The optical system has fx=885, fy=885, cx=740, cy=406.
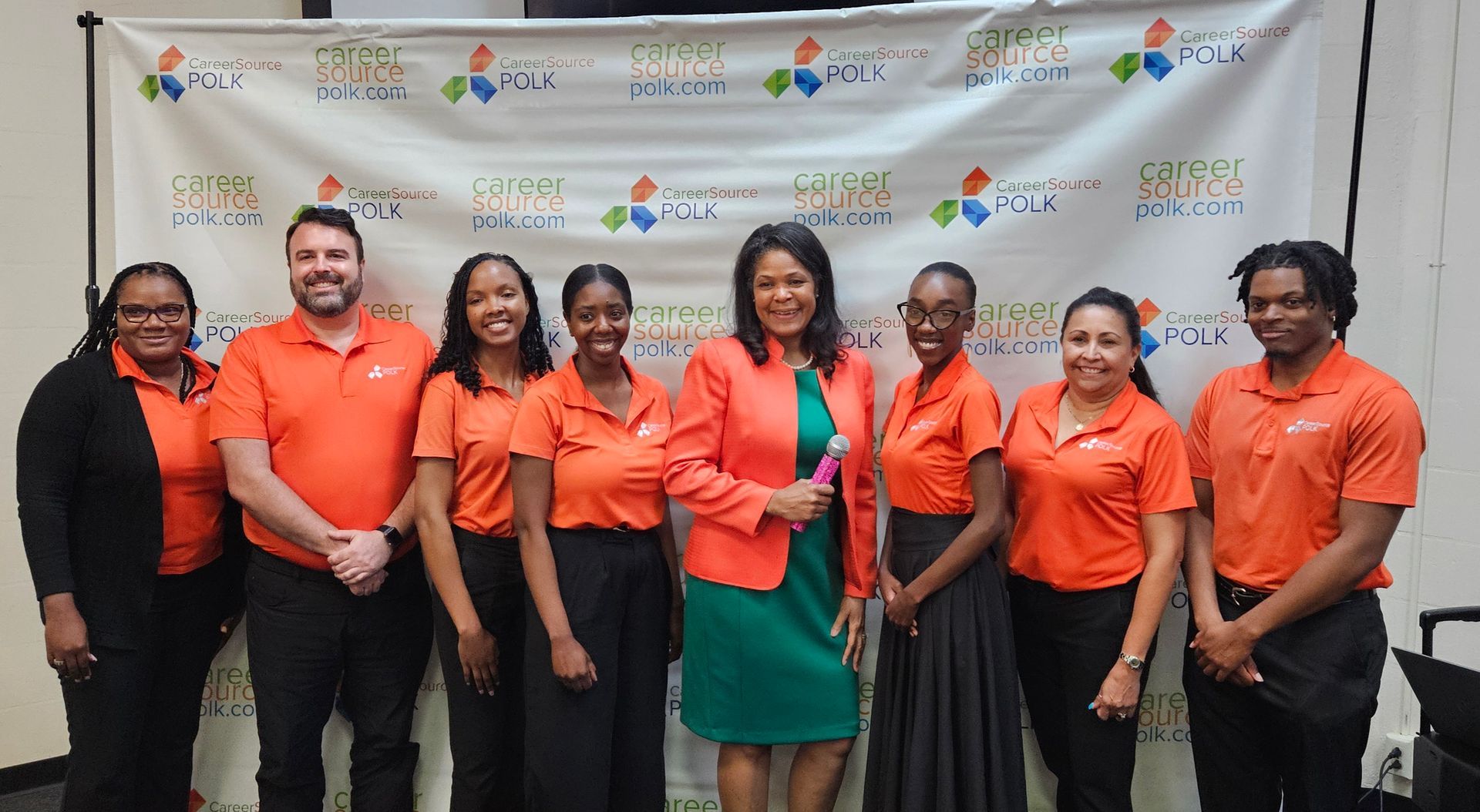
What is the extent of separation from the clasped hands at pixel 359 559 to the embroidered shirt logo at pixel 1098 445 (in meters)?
1.97

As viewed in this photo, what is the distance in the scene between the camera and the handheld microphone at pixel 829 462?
222 cm

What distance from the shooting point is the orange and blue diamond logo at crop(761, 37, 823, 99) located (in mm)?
2900

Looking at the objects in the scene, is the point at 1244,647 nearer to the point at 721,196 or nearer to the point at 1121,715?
the point at 1121,715

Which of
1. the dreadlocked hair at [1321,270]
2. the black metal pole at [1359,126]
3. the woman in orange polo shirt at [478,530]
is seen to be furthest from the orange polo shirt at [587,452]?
the black metal pole at [1359,126]

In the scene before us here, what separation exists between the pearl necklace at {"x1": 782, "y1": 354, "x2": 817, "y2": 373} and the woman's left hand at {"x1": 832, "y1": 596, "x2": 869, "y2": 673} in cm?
66

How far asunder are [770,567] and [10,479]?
10.5 ft

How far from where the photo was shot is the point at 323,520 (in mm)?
2549

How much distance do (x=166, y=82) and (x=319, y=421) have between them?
4.66ft

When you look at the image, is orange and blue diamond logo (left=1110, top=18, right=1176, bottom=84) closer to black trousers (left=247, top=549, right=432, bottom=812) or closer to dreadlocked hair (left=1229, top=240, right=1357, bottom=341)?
dreadlocked hair (left=1229, top=240, right=1357, bottom=341)

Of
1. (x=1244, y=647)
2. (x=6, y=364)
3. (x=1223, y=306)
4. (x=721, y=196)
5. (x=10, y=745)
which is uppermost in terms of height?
(x=721, y=196)

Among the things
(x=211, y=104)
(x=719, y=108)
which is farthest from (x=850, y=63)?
(x=211, y=104)

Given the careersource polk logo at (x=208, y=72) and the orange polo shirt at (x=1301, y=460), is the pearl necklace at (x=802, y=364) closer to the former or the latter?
the orange polo shirt at (x=1301, y=460)

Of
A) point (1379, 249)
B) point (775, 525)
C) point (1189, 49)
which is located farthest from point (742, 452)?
point (1379, 249)

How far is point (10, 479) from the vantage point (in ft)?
11.6
